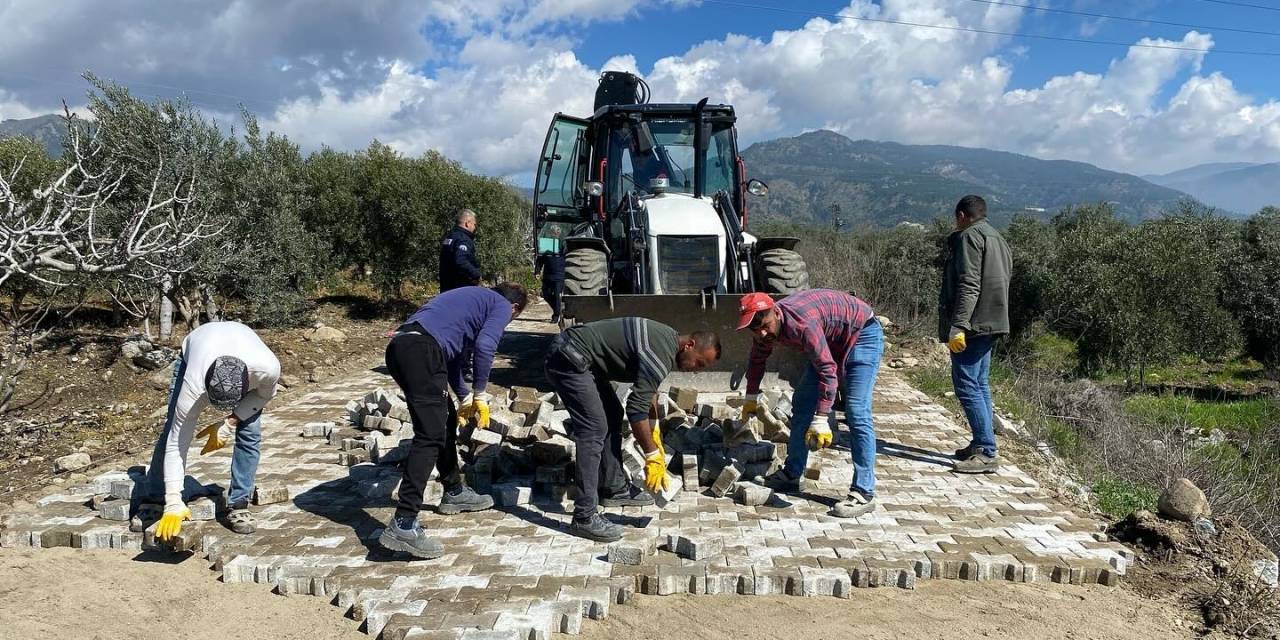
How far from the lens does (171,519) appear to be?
12.8 feet

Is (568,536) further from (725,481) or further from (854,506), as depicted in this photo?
(854,506)

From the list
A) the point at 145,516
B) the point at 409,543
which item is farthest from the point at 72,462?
the point at 409,543

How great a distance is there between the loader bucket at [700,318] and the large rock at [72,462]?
394 cm

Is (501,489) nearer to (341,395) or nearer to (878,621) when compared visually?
(878,621)

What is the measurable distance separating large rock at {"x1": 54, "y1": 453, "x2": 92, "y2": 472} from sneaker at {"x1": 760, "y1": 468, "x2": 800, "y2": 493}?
16.2ft

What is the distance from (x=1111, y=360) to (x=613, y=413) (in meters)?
15.9

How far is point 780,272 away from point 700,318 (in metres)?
1.04

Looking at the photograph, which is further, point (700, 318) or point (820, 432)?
point (700, 318)

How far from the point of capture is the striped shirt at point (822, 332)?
4430mm

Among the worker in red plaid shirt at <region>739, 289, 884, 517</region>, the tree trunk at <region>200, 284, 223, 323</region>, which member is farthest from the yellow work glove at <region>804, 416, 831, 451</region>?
the tree trunk at <region>200, 284, 223, 323</region>

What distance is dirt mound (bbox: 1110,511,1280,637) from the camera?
137 inches

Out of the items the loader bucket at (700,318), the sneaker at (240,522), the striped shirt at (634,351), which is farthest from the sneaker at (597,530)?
the loader bucket at (700,318)

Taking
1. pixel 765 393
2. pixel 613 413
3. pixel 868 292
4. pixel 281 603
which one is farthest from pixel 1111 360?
pixel 281 603

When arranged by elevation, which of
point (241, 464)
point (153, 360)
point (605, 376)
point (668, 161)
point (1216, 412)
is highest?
point (668, 161)
